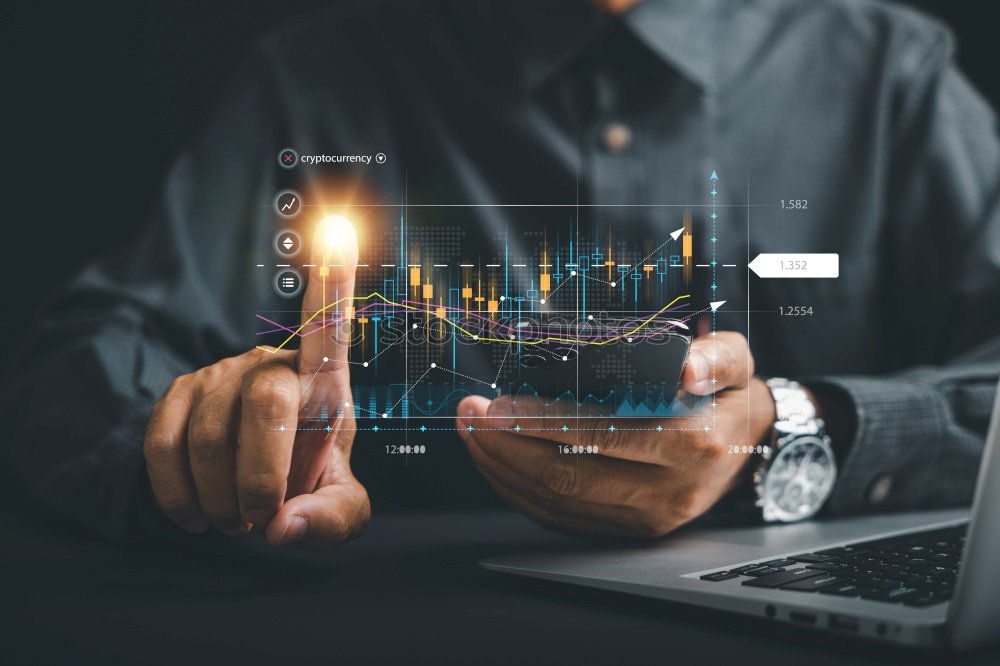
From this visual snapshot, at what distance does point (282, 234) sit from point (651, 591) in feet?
1.52

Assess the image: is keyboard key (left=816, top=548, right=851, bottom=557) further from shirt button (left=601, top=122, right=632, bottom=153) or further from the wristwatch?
shirt button (left=601, top=122, right=632, bottom=153)

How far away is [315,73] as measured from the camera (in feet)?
2.85

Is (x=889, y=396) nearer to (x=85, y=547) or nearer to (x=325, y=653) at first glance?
(x=325, y=653)

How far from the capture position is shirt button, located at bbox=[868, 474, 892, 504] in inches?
35.9

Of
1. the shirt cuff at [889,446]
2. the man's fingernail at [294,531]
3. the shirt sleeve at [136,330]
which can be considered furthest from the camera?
the shirt cuff at [889,446]

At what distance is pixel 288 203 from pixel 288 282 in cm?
8

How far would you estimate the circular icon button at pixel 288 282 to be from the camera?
28.1 inches

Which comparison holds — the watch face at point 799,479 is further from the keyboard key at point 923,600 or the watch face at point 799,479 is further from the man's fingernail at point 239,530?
the man's fingernail at point 239,530

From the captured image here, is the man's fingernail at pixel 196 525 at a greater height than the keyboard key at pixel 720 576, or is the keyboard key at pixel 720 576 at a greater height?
the keyboard key at pixel 720 576

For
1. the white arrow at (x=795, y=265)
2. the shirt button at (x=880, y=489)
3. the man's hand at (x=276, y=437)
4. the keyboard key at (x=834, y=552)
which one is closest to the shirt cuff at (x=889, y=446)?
the shirt button at (x=880, y=489)

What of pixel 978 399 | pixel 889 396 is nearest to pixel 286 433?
pixel 889 396

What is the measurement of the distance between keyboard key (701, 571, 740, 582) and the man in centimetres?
20

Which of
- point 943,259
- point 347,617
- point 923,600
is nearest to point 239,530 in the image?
point 347,617

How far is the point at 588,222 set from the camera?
73cm
